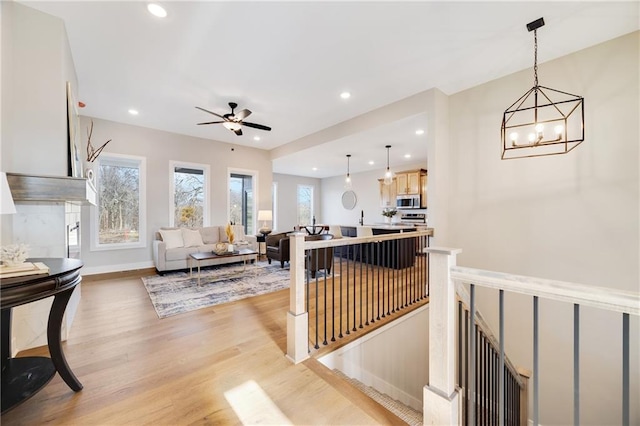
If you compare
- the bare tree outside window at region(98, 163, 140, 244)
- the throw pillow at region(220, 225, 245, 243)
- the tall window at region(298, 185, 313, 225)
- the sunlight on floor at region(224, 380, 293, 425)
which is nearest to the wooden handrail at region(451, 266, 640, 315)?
the sunlight on floor at region(224, 380, 293, 425)

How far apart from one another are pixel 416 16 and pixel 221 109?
10.6 feet

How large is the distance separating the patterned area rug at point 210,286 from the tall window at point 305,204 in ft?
17.0

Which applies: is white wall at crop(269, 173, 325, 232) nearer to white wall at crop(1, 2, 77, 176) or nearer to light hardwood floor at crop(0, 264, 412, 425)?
light hardwood floor at crop(0, 264, 412, 425)

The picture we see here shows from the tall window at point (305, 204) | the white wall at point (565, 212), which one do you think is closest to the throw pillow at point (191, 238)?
the white wall at point (565, 212)

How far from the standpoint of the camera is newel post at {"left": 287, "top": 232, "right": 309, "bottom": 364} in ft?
6.93

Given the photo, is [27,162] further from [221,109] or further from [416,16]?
[416,16]

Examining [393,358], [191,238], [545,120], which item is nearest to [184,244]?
[191,238]

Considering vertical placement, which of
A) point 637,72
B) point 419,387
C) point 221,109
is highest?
point 221,109

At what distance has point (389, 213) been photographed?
25.8 ft

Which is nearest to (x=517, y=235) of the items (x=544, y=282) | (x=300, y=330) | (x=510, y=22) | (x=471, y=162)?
(x=471, y=162)

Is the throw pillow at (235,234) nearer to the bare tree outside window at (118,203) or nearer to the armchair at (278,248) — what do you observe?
the armchair at (278,248)

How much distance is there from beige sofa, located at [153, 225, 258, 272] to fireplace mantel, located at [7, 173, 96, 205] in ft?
7.43

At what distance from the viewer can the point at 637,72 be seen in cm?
251

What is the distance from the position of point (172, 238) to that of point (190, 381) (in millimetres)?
3792
